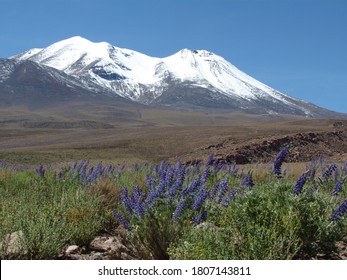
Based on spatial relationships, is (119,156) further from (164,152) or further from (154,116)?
(154,116)

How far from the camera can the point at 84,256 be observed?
5.48 meters

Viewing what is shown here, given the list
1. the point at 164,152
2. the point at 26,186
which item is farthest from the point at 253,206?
the point at 164,152

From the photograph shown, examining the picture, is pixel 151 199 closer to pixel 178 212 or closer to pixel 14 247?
pixel 178 212

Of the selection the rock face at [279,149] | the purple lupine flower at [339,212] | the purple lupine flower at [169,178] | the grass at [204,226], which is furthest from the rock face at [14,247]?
the rock face at [279,149]

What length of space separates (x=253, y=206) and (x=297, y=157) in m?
30.0

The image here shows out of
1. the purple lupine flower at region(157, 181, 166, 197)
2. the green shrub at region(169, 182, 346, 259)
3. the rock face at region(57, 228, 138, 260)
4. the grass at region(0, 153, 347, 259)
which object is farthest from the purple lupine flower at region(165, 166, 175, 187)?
the green shrub at region(169, 182, 346, 259)

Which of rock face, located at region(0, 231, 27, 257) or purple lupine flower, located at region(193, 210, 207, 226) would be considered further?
purple lupine flower, located at region(193, 210, 207, 226)

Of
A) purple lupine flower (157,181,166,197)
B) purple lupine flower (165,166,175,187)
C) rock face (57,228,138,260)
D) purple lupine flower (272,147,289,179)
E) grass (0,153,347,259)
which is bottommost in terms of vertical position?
rock face (57,228,138,260)

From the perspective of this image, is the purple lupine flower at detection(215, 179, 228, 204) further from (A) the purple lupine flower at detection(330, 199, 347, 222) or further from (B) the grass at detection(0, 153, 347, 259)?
(A) the purple lupine flower at detection(330, 199, 347, 222)

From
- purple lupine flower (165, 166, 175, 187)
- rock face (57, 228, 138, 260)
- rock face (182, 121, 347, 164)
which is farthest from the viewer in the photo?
rock face (182, 121, 347, 164)

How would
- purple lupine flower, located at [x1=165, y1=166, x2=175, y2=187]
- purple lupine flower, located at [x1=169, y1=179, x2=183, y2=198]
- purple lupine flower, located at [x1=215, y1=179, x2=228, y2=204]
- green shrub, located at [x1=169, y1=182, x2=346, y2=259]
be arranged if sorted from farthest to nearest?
purple lupine flower, located at [x1=165, y1=166, x2=175, y2=187]
purple lupine flower, located at [x1=215, y1=179, x2=228, y2=204]
purple lupine flower, located at [x1=169, y1=179, x2=183, y2=198]
green shrub, located at [x1=169, y1=182, x2=346, y2=259]

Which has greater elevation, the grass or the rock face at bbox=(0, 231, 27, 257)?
the grass

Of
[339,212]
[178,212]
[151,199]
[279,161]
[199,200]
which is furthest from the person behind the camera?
[279,161]

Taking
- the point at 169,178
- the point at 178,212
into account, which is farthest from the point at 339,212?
the point at 169,178
